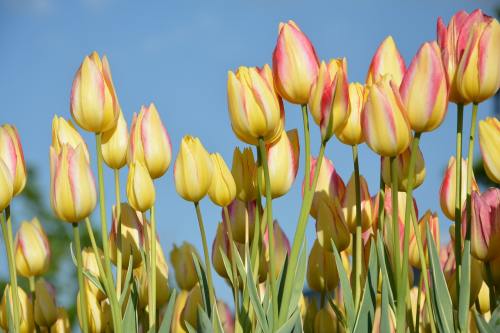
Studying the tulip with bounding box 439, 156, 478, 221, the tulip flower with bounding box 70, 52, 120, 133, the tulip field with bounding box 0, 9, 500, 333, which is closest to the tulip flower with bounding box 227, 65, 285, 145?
the tulip field with bounding box 0, 9, 500, 333

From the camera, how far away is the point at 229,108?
54.2 inches

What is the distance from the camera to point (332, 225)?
149 cm

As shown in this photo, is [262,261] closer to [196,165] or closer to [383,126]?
[196,165]

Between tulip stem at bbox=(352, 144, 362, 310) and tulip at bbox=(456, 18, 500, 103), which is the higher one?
tulip at bbox=(456, 18, 500, 103)

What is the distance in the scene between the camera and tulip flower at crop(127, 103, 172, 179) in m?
1.47

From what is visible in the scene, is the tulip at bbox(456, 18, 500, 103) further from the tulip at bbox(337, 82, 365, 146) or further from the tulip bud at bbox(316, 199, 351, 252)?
the tulip bud at bbox(316, 199, 351, 252)

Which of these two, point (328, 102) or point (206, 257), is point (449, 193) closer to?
Result: point (328, 102)

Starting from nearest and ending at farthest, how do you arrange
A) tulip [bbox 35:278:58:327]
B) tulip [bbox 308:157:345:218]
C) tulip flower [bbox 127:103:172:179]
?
tulip flower [bbox 127:103:172:179]
tulip [bbox 308:157:345:218]
tulip [bbox 35:278:58:327]

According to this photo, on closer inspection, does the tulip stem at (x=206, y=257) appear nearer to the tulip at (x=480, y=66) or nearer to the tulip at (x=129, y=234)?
the tulip at (x=129, y=234)

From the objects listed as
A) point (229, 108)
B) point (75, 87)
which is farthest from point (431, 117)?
point (75, 87)

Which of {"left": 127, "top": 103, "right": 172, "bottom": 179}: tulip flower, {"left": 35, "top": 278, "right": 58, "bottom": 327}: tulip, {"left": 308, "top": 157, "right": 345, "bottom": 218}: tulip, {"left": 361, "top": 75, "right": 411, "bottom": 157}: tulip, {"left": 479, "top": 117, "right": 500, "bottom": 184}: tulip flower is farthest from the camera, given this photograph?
{"left": 35, "top": 278, "right": 58, "bottom": 327}: tulip

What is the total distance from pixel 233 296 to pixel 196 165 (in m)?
0.27

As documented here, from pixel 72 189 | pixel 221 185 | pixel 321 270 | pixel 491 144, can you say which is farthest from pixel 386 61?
pixel 72 189

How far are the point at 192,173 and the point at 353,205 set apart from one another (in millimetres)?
308
